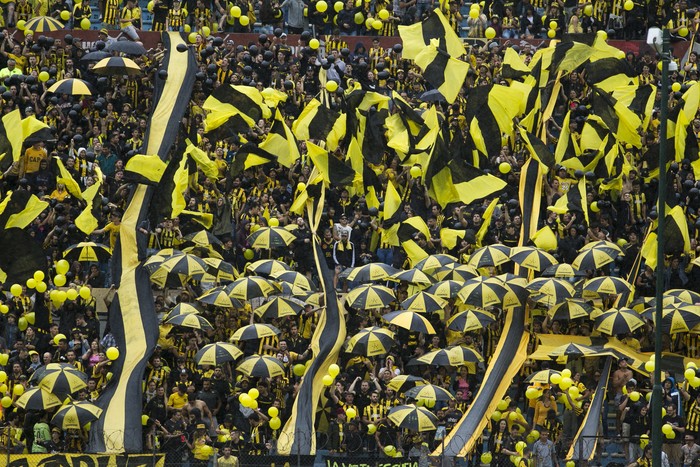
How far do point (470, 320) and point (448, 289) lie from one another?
24.3 inches

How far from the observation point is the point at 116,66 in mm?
33938

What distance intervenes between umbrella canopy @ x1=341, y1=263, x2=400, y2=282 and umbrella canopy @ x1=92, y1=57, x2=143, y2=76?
Result: 651cm

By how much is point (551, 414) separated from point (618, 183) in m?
5.52

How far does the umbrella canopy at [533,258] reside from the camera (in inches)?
1184

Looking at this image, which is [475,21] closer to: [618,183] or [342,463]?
[618,183]

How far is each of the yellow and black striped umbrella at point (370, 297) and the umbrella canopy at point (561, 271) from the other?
248cm

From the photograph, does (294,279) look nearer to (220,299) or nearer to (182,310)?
(220,299)

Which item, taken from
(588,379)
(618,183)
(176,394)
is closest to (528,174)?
(618,183)

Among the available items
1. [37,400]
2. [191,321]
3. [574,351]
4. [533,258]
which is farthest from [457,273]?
[37,400]

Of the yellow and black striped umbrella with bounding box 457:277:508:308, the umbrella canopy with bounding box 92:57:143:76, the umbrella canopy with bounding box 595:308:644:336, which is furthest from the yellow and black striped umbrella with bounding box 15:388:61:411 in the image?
the umbrella canopy with bounding box 595:308:644:336

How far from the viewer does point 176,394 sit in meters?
28.6

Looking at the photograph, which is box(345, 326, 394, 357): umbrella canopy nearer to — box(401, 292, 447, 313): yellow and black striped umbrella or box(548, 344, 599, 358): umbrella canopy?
box(401, 292, 447, 313): yellow and black striped umbrella

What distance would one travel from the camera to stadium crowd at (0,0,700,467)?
2825 cm

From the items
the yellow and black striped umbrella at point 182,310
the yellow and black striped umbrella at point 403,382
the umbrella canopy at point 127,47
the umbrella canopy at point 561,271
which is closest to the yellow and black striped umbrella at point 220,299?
the yellow and black striped umbrella at point 182,310
